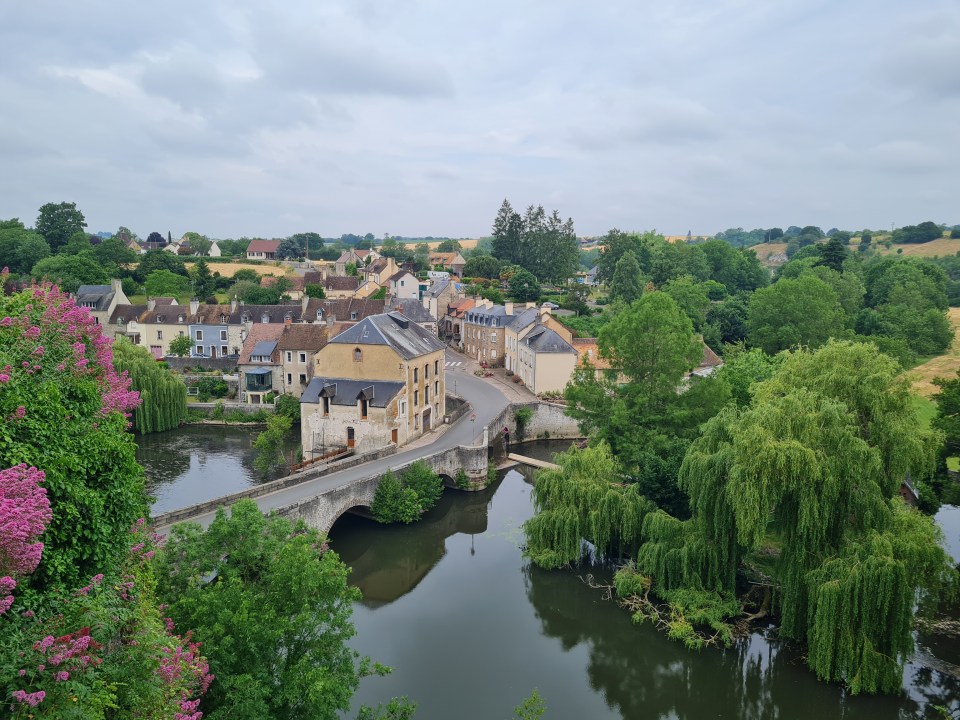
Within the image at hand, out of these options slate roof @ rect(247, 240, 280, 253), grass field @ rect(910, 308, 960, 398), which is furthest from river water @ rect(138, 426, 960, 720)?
slate roof @ rect(247, 240, 280, 253)

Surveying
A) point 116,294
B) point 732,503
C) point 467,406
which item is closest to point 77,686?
point 732,503

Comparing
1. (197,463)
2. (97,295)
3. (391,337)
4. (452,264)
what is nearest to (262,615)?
(391,337)

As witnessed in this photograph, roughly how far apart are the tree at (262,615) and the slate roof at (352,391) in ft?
72.5

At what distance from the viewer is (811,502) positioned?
19906 mm

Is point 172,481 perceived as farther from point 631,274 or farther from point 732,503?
point 631,274

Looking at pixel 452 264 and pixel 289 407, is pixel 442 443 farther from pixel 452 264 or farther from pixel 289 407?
pixel 452 264

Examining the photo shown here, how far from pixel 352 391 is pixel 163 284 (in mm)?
60533

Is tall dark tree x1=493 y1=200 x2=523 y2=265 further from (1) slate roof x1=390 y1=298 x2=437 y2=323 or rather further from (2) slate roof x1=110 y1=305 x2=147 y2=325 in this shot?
(2) slate roof x1=110 y1=305 x2=147 y2=325

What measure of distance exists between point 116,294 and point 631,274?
190 ft

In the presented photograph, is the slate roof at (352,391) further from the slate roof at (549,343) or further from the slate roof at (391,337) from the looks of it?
the slate roof at (549,343)

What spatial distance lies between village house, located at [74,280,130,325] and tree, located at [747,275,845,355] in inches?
2590

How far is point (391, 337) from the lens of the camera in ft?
132

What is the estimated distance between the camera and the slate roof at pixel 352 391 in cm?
3809

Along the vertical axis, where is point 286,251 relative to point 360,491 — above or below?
above
